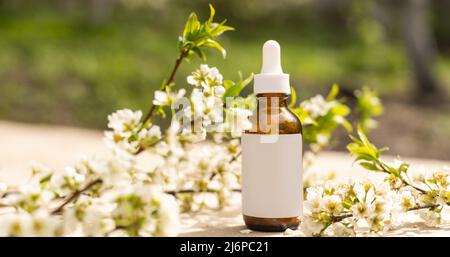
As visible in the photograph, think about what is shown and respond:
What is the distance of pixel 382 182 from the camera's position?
1.10m

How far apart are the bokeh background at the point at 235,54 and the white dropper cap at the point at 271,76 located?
11.2 ft

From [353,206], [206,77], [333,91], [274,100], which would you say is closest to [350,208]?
[353,206]

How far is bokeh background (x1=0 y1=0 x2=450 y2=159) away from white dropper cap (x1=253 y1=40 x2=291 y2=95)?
3.42 metres

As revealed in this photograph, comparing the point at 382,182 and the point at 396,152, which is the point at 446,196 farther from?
the point at 396,152

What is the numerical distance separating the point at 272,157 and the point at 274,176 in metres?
0.04

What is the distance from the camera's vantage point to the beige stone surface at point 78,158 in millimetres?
1204

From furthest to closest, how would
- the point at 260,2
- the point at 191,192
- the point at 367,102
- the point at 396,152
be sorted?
the point at 260,2, the point at 396,152, the point at 367,102, the point at 191,192

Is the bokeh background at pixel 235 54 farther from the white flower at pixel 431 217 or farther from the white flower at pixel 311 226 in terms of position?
the white flower at pixel 311 226

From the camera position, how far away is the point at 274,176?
113cm

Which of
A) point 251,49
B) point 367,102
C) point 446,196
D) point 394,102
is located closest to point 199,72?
point 446,196

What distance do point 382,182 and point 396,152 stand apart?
3412 mm

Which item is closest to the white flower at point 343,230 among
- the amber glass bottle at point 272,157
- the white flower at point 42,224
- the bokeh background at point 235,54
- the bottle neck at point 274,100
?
the amber glass bottle at point 272,157

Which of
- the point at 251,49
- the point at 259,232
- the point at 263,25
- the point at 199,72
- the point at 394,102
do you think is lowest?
the point at 259,232

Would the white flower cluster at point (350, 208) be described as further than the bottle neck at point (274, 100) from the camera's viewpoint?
No
